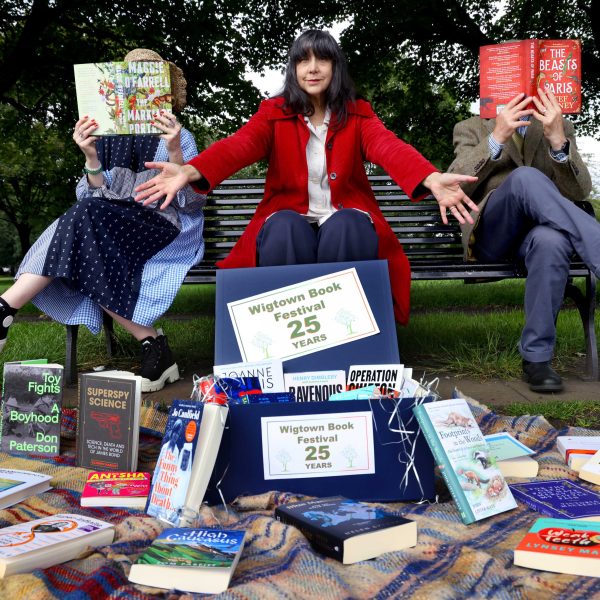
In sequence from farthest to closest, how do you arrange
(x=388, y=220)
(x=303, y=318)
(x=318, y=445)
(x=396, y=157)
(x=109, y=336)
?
(x=388, y=220) < (x=109, y=336) < (x=396, y=157) < (x=303, y=318) < (x=318, y=445)

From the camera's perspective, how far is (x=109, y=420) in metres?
2.23

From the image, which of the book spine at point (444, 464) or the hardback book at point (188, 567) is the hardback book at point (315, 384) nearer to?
the book spine at point (444, 464)

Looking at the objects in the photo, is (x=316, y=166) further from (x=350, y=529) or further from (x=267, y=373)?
(x=350, y=529)

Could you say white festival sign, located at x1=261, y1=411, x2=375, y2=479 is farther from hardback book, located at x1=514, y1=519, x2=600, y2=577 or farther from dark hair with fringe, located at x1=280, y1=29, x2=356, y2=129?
dark hair with fringe, located at x1=280, y1=29, x2=356, y2=129

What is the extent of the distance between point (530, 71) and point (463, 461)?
6.81ft

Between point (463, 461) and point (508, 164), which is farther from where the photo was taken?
point (508, 164)

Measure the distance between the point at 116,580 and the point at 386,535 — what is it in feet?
2.09

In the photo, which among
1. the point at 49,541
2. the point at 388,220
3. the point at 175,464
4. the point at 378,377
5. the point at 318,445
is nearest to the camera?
the point at 49,541

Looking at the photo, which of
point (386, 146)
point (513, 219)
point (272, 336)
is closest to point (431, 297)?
point (513, 219)

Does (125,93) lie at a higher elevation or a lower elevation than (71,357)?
higher

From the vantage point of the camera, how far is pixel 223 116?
34.1ft

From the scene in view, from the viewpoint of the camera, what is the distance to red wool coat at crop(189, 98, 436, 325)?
301 centimetres

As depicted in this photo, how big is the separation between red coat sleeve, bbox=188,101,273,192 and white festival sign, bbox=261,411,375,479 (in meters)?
1.30

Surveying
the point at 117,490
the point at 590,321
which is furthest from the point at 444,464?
the point at 590,321
